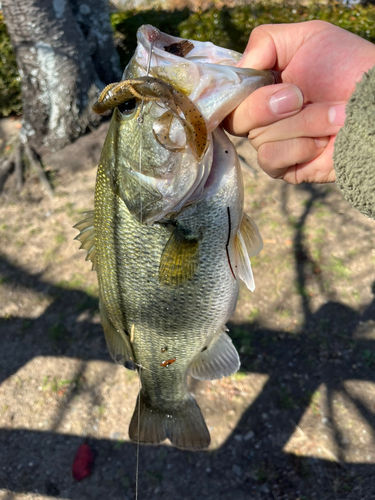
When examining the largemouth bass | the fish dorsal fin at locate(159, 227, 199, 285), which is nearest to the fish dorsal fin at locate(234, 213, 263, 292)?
the largemouth bass

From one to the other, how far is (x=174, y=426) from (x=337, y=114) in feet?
6.20

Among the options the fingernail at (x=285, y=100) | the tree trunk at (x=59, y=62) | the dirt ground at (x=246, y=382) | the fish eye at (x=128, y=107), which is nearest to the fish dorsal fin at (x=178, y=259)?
the fish eye at (x=128, y=107)

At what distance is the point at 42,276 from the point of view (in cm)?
429

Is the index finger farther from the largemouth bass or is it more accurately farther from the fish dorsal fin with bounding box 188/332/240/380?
the fish dorsal fin with bounding box 188/332/240/380

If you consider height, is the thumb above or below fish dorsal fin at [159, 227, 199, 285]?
above

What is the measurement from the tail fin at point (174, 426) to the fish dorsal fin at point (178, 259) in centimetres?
94

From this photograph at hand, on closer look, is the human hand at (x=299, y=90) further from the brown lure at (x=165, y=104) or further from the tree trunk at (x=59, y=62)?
the tree trunk at (x=59, y=62)

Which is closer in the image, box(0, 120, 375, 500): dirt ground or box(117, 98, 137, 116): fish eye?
box(117, 98, 137, 116): fish eye

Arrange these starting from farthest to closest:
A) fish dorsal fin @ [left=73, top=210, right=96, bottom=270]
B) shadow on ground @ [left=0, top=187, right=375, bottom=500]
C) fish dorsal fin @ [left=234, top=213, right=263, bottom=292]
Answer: shadow on ground @ [left=0, top=187, right=375, bottom=500], fish dorsal fin @ [left=73, top=210, right=96, bottom=270], fish dorsal fin @ [left=234, top=213, right=263, bottom=292]

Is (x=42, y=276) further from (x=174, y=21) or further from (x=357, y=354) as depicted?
(x=174, y=21)

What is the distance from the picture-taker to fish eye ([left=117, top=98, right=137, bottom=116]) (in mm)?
1299

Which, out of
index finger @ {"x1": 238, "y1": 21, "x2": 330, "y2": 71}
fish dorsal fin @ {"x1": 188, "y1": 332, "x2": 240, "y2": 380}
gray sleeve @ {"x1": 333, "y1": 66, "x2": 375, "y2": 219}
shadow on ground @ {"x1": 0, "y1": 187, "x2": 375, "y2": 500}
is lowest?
shadow on ground @ {"x1": 0, "y1": 187, "x2": 375, "y2": 500}

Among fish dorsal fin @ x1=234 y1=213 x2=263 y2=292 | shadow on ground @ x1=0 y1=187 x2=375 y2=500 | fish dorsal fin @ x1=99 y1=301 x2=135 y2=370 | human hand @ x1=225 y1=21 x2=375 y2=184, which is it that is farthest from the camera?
shadow on ground @ x1=0 y1=187 x2=375 y2=500

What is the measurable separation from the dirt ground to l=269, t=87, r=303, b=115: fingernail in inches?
100
